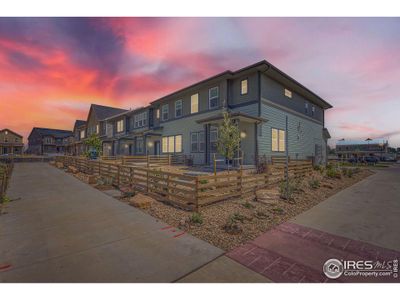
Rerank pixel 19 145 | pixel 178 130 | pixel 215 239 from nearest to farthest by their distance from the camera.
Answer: pixel 215 239, pixel 178 130, pixel 19 145

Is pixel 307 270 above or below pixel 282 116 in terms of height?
below

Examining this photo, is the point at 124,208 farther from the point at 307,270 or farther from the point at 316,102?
the point at 316,102

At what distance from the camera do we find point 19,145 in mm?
61531

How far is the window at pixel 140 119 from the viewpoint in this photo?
27359 millimetres

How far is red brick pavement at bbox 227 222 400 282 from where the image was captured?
307 centimetres

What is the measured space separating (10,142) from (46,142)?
9.86 m

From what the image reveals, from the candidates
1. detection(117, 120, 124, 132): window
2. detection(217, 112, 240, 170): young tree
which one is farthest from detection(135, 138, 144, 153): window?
detection(217, 112, 240, 170): young tree

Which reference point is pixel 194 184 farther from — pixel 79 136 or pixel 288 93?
pixel 79 136

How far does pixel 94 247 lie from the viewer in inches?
156

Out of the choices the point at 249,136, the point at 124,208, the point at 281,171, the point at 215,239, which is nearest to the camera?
the point at 215,239

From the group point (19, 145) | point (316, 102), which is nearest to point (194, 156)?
point (316, 102)

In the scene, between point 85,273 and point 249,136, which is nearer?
point 85,273

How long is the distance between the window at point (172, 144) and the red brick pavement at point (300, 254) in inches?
651

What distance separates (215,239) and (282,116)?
15646 mm
